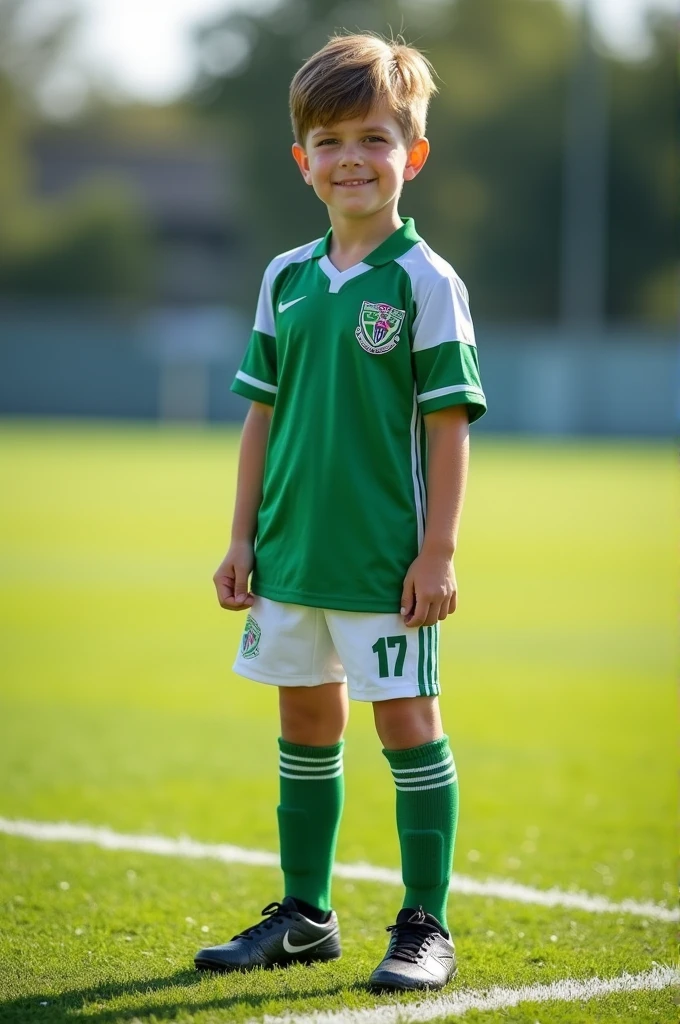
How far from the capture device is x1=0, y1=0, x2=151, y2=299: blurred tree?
4359 cm

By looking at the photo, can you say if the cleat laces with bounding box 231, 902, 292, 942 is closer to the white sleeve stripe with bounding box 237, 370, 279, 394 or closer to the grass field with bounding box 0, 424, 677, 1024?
the grass field with bounding box 0, 424, 677, 1024

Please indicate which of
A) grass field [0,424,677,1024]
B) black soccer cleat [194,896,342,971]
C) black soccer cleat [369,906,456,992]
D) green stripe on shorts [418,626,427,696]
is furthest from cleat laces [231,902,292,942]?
green stripe on shorts [418,626,427,696]

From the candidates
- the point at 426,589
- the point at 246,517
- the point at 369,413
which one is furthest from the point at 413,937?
the point at 369,413

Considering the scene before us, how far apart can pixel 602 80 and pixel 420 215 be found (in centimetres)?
749

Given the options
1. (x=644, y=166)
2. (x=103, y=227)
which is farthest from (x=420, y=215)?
(x=103, y=227)

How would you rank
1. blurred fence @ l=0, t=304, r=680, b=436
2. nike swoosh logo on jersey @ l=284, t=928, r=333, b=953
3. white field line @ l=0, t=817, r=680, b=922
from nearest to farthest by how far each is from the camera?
nike swoosh logo on jersey @ l=284, t=928, r=333, b=953 → white field line @ l=0, t=817, r=680, b=922 → blurred fence @ l=0, t=304, r=680, b=436

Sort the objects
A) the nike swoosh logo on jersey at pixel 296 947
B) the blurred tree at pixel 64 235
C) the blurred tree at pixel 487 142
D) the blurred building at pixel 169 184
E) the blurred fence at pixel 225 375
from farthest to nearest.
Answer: the blurred building at pixel 169 184
the blurred tree at pixel 64 235
the blurred tree at pixel 487 142
the blurred fence at pixel 225 375
the nike swoosh logo on jersey at pixel 296 947

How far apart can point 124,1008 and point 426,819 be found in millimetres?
724

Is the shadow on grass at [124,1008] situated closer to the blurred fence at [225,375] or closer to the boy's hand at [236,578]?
the boy's hand at [236,578]

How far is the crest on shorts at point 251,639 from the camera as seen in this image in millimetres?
3117

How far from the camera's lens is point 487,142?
44.2 m

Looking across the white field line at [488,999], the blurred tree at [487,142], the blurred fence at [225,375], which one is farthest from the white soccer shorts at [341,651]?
the blurred tree at [487,142]

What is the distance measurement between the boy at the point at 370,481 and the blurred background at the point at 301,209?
32038 millimetres

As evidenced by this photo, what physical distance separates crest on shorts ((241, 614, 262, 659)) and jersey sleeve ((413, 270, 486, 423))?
616 mm
